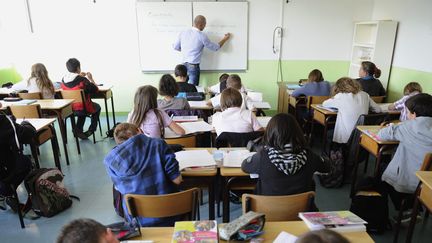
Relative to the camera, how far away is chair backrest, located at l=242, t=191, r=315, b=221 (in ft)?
5.08

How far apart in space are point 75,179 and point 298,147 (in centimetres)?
272

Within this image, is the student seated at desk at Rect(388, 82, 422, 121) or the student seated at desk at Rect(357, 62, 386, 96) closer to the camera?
the student seated at desk at Rect(388, 82, 422, 121)

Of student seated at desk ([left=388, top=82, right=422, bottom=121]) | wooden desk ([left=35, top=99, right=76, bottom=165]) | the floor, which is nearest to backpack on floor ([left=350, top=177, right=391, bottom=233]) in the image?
the floor

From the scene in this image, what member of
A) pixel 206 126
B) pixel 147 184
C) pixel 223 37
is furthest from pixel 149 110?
pixel 223 37

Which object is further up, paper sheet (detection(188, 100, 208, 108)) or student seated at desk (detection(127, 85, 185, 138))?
student seated at desk (detection(127, 85, 185, 138))

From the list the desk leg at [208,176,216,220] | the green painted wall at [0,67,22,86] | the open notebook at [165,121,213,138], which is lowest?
the desk leg at [208,176,216,220]

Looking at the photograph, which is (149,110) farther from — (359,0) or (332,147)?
(359,0)

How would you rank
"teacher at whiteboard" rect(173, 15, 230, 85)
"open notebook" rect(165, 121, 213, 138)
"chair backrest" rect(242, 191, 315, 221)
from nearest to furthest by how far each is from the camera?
"chair backrest" rect(242, 191, 315, 221)
"open notebook" rect(165, 121, 213, 138)
"teacher at whiteboard" rect(173, 15, 230, 85)

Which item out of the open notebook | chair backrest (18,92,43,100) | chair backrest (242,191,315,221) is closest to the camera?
chair backrest (242,191,315,221)

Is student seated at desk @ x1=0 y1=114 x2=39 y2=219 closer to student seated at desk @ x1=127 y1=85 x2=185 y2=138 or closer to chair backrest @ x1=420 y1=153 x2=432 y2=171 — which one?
student seated at desk @ x1=127 y1=85 x2=185 y2=138

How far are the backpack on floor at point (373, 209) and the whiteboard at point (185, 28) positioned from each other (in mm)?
3977

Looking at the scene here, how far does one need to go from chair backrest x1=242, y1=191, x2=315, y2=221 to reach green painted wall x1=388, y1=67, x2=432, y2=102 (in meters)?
3.67

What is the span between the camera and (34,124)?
3.13 meters

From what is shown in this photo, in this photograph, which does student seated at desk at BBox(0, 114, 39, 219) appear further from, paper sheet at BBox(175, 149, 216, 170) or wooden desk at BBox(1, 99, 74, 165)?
paper sheet at BBox(175, 149, 216, 170)
